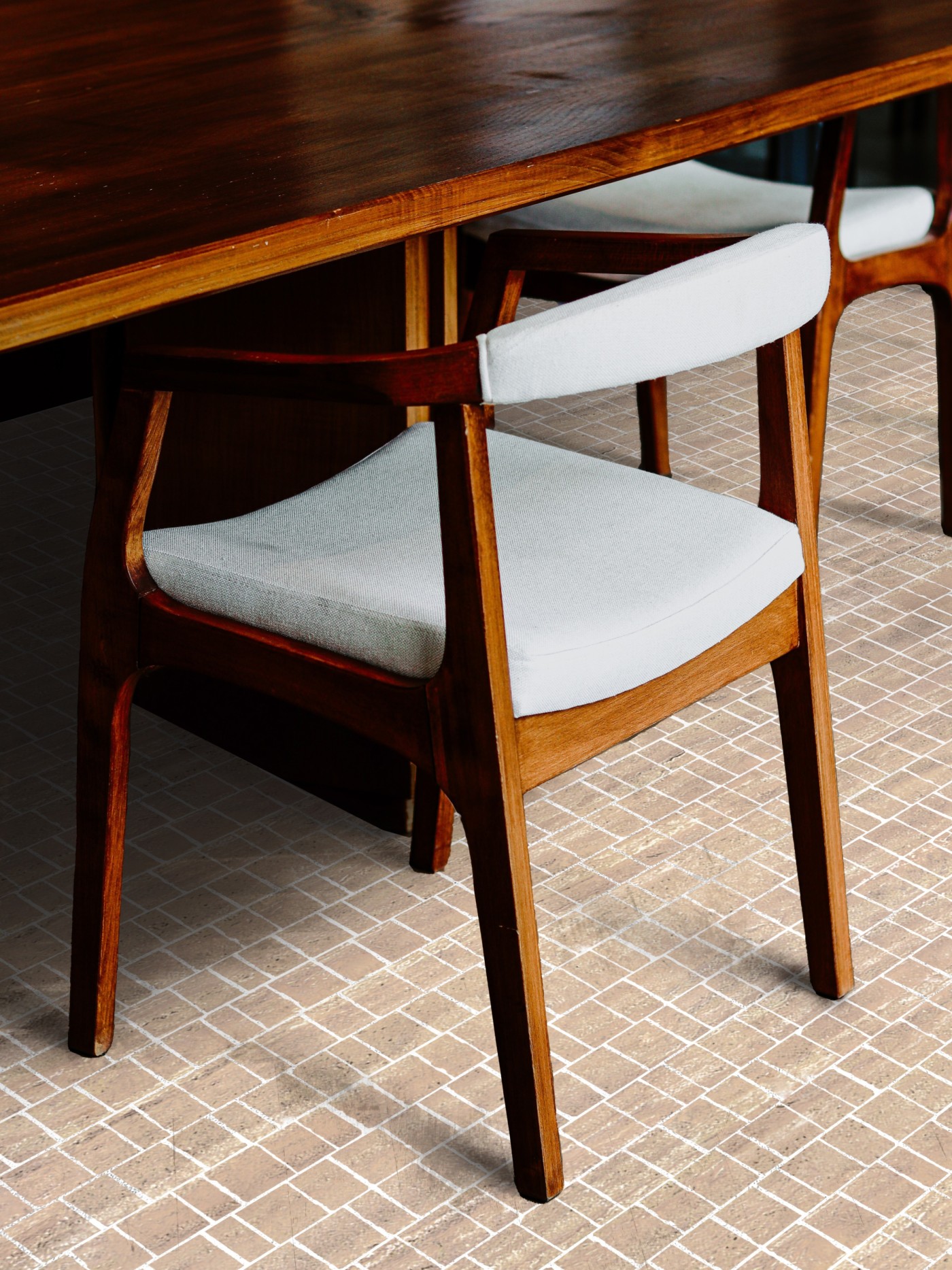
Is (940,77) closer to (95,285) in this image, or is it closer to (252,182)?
(252,182)

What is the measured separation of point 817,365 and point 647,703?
100 centimetres

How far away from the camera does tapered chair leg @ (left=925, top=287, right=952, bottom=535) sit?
95.8 inches

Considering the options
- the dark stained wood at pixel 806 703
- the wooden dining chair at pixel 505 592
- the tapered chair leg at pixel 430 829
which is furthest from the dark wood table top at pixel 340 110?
the tapered chair leg at pixel 430 829

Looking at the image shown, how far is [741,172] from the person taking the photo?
15.9 ft

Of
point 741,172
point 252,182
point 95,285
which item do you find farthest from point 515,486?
point 741,172

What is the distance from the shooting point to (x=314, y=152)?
141cm

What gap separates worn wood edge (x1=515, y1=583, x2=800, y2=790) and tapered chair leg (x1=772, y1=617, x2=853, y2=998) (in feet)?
0.15

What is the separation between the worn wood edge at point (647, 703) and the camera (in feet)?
4.19

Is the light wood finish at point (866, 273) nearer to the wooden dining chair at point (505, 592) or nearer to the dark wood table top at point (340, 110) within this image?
the dark wood table top at point (340, 110)

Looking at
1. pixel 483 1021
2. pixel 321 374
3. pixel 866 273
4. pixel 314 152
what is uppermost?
pixel 314 152

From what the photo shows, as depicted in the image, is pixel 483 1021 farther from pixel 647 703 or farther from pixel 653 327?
pixel 653 327

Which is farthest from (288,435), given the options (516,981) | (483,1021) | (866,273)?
(866,273)

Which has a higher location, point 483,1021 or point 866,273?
point 866,273

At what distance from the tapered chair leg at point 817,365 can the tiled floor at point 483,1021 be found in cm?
28
